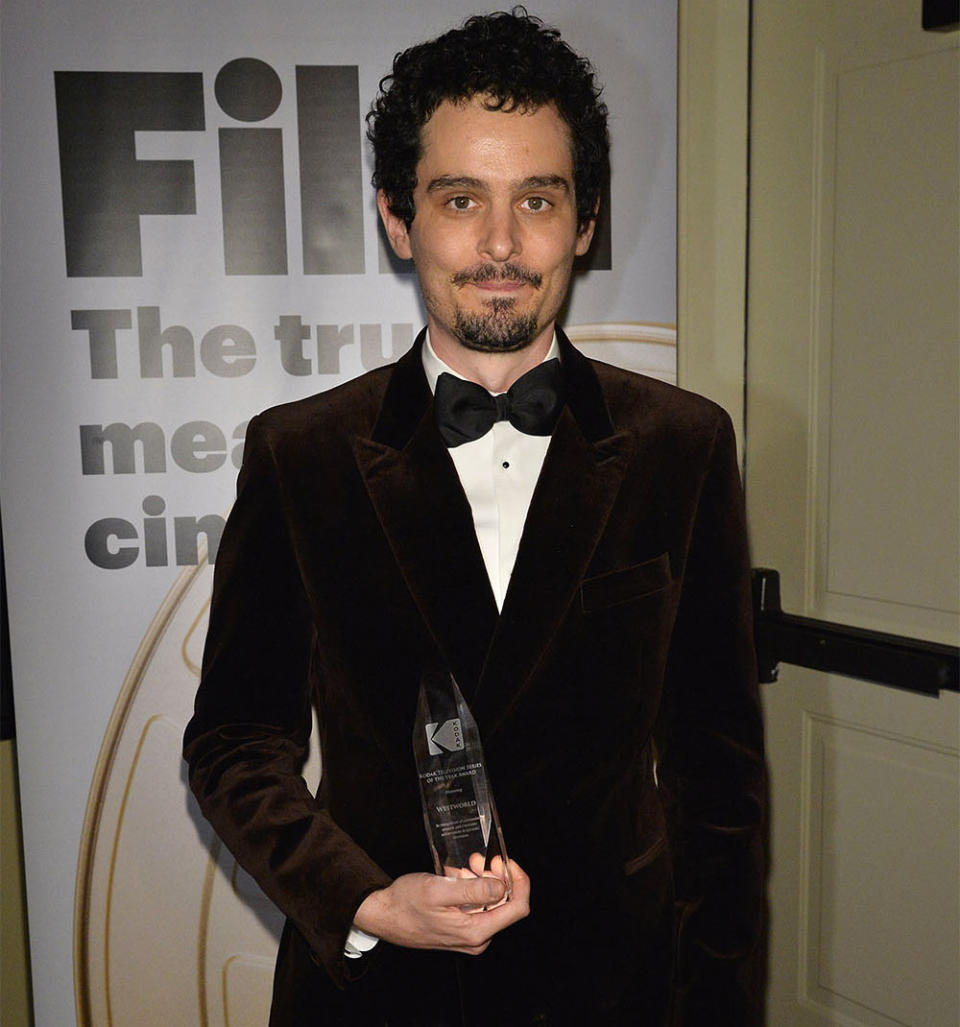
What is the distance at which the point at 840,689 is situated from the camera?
6.85 feet

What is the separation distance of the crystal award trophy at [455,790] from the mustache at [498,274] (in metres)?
0.53

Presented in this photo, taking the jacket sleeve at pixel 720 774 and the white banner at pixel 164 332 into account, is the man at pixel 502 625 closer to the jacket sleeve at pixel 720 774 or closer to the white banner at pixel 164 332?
the jacket sleeve at pixel 720 774

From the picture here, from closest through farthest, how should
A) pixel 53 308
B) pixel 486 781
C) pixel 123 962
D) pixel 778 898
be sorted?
1. pixel 486 781
2. pixel 53 308
3. pixel 123 962
4. pixel 778 898

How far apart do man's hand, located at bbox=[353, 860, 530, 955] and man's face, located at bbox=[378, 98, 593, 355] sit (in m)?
0.67

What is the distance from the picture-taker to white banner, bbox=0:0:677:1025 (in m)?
1.94

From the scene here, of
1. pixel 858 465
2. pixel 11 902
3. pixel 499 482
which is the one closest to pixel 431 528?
pixel 499 482

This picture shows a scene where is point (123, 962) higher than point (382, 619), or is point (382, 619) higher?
point (382, 619)

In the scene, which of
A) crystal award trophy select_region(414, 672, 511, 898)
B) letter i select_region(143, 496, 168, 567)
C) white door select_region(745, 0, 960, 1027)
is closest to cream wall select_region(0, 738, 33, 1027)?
letter i select_region(143, 496, 168, 567)

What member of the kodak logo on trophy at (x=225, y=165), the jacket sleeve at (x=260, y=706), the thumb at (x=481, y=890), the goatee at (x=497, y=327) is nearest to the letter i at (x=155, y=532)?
the kodak logo on trophy at (x=225, y=165)

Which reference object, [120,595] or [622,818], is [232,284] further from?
[622,818]

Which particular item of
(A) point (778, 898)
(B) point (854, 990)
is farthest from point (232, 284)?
(B) point (854, 990)

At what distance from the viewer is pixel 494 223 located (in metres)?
1.30

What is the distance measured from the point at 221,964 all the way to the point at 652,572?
1401mm

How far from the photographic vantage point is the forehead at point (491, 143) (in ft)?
4.30
